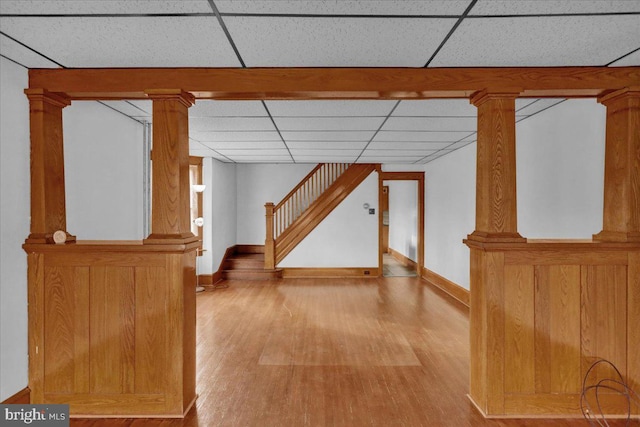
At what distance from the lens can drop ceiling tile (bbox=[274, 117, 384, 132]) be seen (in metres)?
4.19

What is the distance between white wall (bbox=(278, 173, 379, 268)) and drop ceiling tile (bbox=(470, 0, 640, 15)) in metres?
6.52

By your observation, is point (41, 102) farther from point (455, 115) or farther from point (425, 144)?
point (425, 144)

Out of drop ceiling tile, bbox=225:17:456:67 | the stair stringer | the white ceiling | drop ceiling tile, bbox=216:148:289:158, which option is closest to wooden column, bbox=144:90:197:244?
the white ceiling

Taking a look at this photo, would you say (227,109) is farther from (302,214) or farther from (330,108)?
(302,214)

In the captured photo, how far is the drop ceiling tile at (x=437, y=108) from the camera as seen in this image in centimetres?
353

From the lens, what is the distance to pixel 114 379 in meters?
2.72

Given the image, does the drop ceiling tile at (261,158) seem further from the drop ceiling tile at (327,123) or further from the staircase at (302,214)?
the drop ceiling tile at (327,123)

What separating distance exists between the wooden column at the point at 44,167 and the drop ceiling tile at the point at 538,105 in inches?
166

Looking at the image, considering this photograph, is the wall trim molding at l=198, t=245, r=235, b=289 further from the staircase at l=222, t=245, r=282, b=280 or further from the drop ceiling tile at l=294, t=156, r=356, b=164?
the drop ceiling tile at l=294, t=156, r=356, b=164

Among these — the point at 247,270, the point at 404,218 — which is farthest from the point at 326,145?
the point at 404,218

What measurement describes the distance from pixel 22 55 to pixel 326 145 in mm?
4015

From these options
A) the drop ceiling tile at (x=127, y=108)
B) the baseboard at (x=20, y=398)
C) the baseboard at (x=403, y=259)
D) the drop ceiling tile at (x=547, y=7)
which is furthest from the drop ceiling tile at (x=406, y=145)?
the baseboard at (x=20, y=398)

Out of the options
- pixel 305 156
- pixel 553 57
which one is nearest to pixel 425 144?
pixel 305 156

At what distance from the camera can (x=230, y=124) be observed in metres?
4.49
